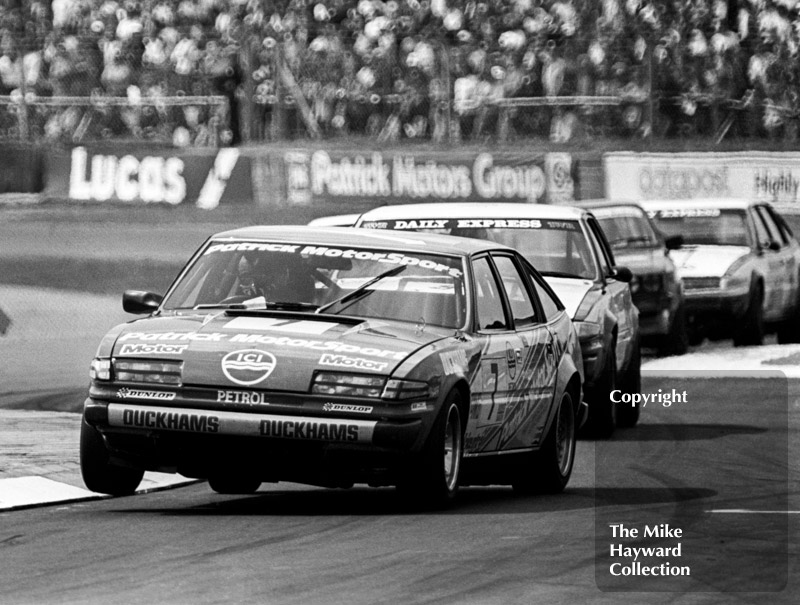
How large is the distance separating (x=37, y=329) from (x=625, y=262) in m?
6.65

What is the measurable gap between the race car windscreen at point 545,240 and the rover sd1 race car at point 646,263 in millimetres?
3711

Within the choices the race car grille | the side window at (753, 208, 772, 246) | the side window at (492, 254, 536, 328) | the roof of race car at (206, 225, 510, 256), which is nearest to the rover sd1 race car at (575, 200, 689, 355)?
the race car grille

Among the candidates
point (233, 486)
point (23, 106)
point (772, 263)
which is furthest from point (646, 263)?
point (23, 106)

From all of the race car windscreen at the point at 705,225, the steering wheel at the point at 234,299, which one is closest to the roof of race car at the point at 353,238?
the steering wheel at the point at 234,299

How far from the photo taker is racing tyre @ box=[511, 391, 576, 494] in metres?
9.12

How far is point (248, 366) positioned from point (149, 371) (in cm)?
46

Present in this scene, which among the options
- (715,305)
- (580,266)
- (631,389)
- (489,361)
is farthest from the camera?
(715,305)

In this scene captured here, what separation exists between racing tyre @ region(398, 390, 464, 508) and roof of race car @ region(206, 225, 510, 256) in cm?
100

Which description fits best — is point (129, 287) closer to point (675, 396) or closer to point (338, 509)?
point (675, 396)

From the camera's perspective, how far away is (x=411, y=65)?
23.4 m

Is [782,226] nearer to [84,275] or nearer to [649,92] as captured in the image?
[649,92]

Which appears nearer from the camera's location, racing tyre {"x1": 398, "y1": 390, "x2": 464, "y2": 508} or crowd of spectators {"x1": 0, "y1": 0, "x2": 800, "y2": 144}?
racing tyre {"x1": 398, "y1": 390, "x2": 464, "y2": 508}

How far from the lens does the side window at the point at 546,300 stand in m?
9.66

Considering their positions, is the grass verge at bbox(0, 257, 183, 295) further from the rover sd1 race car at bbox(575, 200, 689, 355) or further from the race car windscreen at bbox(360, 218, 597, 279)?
the race car windscreen at bbox(360, 218, 597, 279)
